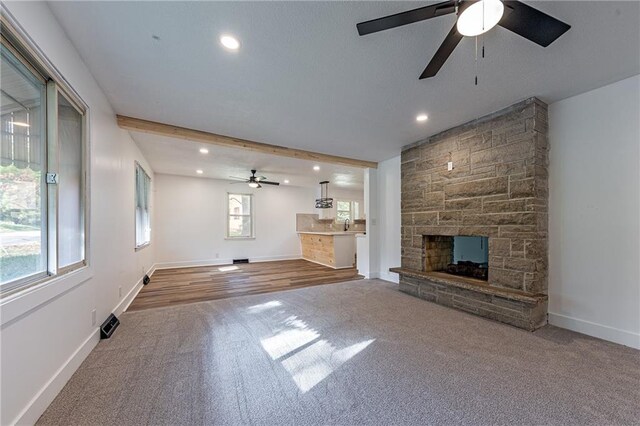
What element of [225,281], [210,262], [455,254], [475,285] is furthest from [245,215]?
[475,285]

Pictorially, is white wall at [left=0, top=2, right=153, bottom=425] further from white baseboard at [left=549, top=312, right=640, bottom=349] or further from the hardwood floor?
white baseboard at [left=549, top=312, right=640, bottom=349]

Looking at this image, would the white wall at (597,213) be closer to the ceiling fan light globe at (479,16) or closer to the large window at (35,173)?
the ceiling fan light globe at (479,16)

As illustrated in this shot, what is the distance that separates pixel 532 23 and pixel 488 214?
7.42 ft

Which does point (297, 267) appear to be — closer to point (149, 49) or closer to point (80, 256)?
A: point (80, 256)

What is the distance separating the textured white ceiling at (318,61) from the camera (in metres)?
1.64

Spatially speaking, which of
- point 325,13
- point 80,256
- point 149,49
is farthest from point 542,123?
point 80,256

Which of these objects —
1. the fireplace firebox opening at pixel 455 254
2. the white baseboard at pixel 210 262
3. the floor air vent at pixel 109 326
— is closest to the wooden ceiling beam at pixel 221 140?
the fireplace firebox opening at pixel 455 254

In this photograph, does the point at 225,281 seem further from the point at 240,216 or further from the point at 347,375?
the point at 347,375

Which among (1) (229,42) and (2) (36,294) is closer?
(2) (36,294)

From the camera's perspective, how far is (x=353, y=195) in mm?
9383

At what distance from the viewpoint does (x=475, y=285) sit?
309 centimetres

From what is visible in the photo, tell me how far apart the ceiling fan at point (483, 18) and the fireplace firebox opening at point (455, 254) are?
303 cm

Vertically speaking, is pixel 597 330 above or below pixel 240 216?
below

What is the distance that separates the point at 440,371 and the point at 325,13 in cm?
272
